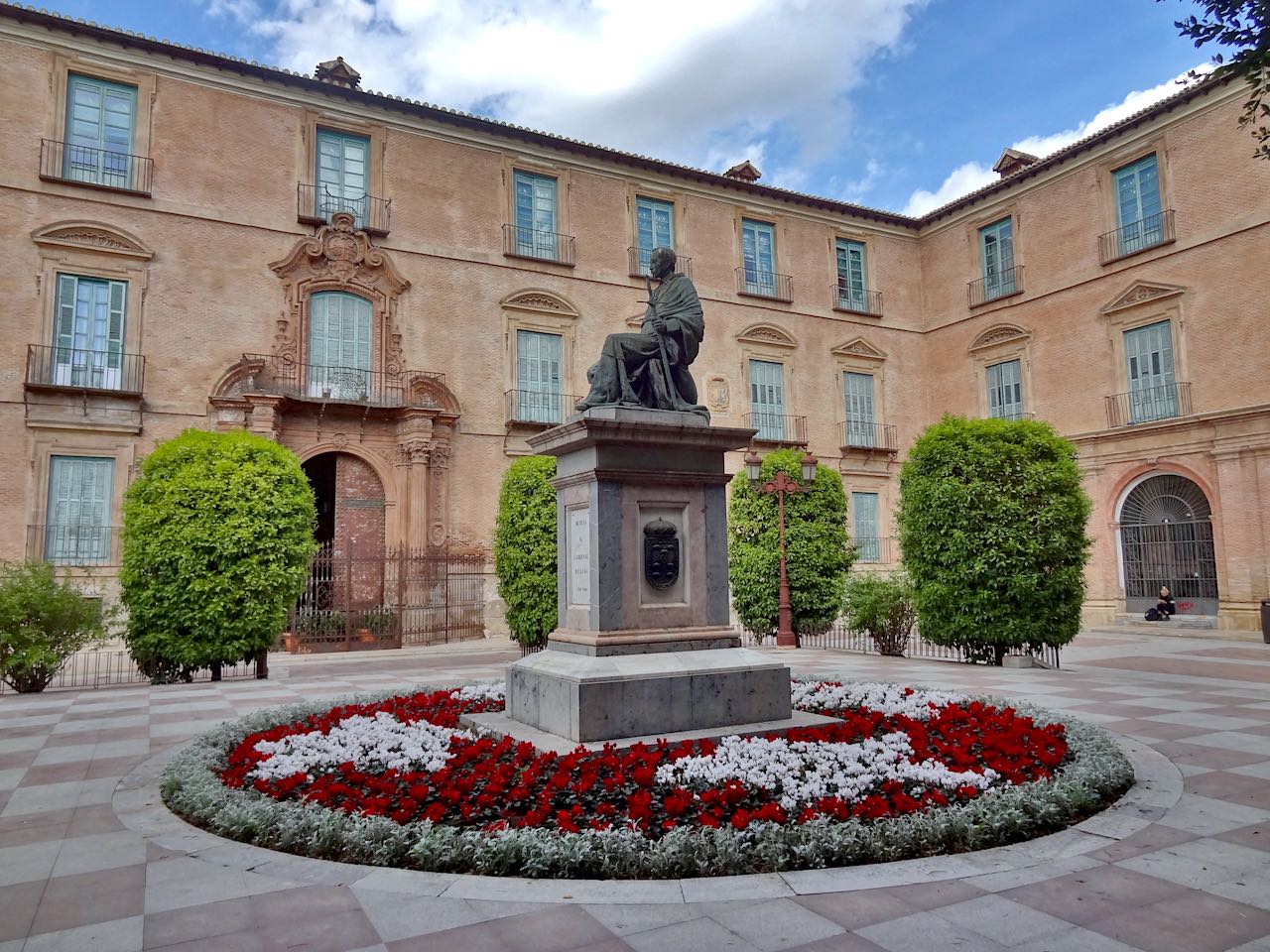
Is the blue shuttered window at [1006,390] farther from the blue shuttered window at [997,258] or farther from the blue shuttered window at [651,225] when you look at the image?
the blue shuttered window at [651,225]

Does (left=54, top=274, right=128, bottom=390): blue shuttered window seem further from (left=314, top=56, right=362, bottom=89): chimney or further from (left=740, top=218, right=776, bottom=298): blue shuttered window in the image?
(left=740, top=218, right=776, bottom=298): blue shuttered window

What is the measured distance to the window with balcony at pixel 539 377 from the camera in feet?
75.5

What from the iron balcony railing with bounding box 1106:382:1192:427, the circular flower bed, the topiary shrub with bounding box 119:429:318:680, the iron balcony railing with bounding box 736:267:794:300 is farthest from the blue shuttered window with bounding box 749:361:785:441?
the circular flower bed

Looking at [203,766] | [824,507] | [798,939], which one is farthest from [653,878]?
[824,507]

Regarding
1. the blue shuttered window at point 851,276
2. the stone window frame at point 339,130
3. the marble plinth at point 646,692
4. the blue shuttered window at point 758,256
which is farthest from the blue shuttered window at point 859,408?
the marble plinth at point 646,692

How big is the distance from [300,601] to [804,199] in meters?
19.6

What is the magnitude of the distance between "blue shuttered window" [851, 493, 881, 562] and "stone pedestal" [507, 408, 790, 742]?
69.3 ft

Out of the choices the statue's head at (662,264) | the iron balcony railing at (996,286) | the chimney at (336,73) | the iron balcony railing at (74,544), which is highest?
the chimney at (336,73)

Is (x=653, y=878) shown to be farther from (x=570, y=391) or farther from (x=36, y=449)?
(x=570, y=391)

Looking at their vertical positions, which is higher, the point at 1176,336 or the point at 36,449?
the point at 1176,336

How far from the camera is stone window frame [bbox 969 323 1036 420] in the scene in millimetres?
26109

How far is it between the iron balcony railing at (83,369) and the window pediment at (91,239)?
7.30ft

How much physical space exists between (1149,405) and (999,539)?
12.9 meters

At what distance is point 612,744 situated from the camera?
5656mm
